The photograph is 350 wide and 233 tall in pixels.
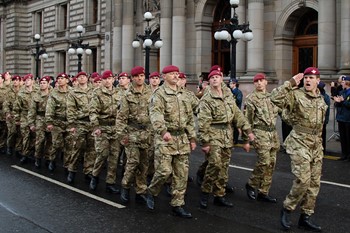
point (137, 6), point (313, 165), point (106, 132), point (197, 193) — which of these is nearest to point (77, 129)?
point (106, 132)

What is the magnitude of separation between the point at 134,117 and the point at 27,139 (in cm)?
513

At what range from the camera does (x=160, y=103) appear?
747cm

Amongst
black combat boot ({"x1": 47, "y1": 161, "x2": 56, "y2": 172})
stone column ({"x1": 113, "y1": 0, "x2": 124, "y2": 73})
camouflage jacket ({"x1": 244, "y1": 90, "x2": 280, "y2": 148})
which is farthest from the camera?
stone column ({"x1": 113, "y1": 0, "x2": 124, "y2": 73})

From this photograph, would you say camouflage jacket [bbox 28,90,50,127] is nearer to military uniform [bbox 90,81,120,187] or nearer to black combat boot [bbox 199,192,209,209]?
military uniform [bbox 90,81,120,187]

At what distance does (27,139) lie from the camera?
12672 millimetres

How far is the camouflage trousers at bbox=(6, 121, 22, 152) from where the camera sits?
13.6 m

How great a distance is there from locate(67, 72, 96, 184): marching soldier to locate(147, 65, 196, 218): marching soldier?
2.67 meters

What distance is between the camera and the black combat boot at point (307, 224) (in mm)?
6617

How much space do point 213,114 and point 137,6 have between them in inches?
1098

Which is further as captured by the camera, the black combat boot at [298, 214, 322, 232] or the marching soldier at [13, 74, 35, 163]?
the marching soldier at [13, 74, 35, 163]

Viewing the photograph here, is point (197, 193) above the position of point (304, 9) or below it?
below

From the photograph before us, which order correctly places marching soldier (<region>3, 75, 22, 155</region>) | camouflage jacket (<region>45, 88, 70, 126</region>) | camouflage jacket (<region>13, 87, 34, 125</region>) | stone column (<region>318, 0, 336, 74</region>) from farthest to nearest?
stone column (<region>318, 0, 336, 74</region>)
marching soldier (<region>3, 75, 22, 155</region>)
camouflage jacket (<region>13, 87, 34, 125</region>)
camouflage jacket (<region>45, 88, 70, 126</region>)

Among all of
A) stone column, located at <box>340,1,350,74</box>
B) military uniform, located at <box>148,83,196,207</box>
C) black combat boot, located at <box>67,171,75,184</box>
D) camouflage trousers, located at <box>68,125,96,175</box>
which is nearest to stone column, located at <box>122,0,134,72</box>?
stone column, located at <box>340,1,350,74</box>

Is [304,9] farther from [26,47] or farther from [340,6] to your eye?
[26,47]
